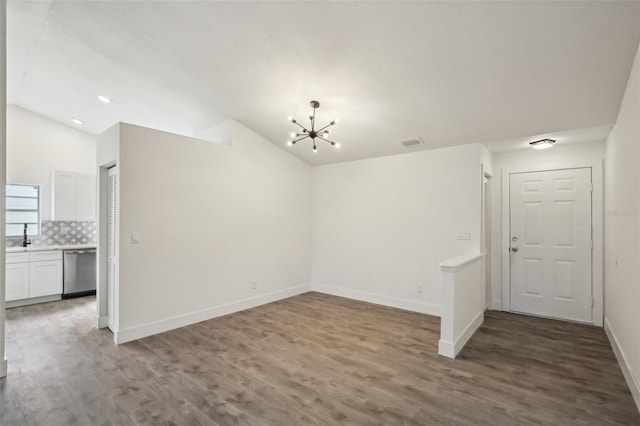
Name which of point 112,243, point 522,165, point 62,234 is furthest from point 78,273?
point 522,165

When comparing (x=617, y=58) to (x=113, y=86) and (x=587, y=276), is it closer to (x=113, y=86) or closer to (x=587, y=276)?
(x=587, y=276)

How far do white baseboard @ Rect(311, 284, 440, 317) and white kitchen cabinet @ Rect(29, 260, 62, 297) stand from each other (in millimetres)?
4516

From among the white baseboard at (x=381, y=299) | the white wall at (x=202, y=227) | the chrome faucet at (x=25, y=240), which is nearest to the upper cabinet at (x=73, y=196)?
the chrome faucet at (x=25, y=240)

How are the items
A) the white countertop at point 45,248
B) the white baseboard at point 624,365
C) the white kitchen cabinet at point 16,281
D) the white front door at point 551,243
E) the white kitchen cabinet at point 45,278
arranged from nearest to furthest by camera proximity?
the white baseboard at point 624,365 → the white front door at point 551,243 → the white kitchen cabinet at point 16,281 → the white countertop at point 45,248 → the white kitchen cabinet at point 45,278

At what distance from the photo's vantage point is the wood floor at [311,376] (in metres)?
2.19

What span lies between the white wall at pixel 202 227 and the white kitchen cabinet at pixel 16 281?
295 centimetres

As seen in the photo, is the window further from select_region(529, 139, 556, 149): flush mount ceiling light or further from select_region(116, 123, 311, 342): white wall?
select_region(529, 139, 556, 149): flush mount ceiling light

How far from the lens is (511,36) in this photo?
7.77ft

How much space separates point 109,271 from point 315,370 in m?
2.94

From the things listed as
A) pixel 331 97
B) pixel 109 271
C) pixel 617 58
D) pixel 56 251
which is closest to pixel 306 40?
pixel 331 97

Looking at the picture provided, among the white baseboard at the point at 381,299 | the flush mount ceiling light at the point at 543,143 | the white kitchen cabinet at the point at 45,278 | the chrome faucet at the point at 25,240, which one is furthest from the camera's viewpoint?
the chrome faucet at the point at 25,240

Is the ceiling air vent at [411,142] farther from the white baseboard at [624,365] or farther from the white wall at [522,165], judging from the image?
the white baseboard at [624,365]

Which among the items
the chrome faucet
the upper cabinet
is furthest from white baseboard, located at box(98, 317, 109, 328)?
the upper cabinet

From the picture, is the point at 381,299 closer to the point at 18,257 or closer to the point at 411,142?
the point at 411,142
